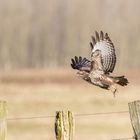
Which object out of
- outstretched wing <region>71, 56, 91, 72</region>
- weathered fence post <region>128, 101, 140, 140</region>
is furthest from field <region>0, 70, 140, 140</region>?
weathered fence post <region>128, 101, 140, 140</region>

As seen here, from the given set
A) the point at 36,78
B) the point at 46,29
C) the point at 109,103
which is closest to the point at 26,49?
the point at 46,29

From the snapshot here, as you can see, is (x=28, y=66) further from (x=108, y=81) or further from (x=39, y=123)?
(x=108, y=81)

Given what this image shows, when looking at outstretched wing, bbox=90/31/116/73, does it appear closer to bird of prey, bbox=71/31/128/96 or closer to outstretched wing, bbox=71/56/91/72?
bird of prey, bbox=71/31/128/96

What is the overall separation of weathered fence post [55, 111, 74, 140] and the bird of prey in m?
0.54

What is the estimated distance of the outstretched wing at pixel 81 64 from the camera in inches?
236

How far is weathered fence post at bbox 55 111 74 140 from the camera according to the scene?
519 cm

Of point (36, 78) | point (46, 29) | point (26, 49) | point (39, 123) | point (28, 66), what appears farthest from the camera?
point (46, 29)

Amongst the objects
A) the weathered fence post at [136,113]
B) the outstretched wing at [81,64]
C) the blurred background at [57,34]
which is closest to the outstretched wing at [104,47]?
the outstretched wing at [81,64]

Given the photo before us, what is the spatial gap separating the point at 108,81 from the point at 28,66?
58.0 meters

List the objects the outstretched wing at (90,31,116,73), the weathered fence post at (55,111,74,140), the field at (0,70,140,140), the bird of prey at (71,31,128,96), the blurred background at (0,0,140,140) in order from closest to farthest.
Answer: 1. the weathered fence post at (55,111,74,140)
2. the bird of prey at (71,31,128,96)
3. the outstretched wing at (90,31,116,73)
4. the field at (0,70,140,140)
5. the blurred background at (0,0,140,140)

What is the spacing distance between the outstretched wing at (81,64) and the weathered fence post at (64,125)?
32.6 inches

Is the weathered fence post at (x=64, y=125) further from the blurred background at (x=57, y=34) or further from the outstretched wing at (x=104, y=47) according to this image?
the blurred background at (x=57, y=34)

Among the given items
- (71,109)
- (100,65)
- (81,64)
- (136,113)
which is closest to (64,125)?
(136,113)

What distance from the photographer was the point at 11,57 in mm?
65000
